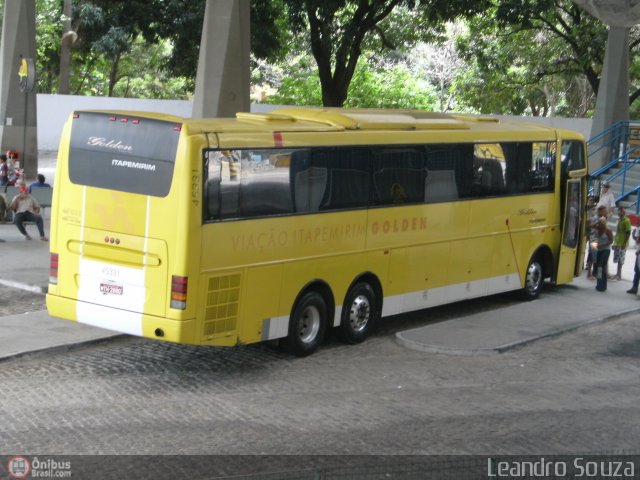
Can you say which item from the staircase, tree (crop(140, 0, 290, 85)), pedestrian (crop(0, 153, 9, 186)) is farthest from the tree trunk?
the staircase

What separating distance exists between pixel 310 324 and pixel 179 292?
107 inches

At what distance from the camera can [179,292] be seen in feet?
41.4

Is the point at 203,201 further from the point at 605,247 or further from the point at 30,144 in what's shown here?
the point at 30,144

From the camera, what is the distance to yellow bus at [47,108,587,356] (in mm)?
12812

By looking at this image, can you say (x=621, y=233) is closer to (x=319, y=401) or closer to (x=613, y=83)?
(x=319, y=401)

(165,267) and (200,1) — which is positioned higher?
(200,1)

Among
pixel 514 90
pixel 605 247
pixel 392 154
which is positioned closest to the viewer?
pixel 392 154

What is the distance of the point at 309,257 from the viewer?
14.5 meters

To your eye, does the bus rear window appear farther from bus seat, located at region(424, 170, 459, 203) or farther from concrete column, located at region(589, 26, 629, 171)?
concrete column, located at region(589, 26, 629, 171)

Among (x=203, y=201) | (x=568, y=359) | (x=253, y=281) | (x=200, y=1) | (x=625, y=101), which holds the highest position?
(x=200, y=1)

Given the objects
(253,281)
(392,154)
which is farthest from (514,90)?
(253,281)

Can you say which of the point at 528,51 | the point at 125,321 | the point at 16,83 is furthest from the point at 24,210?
the point at 528,51

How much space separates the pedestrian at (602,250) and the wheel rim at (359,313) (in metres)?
6.95

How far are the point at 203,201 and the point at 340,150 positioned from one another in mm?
2845
